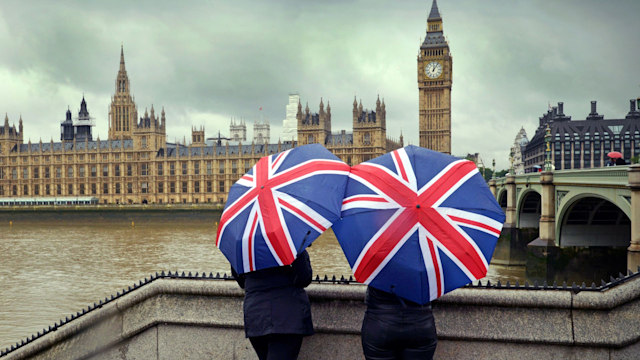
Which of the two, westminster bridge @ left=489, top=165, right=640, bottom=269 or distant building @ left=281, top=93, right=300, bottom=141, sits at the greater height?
distant building @ left=281, top=93, right=300, bottom=141

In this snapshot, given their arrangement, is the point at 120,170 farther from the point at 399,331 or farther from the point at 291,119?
the point at 399,331

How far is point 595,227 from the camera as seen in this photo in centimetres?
2133

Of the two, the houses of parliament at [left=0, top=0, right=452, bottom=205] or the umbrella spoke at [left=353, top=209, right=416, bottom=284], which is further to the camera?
the houses of parliament at [left=0, top=0, right=452, bottom=205]

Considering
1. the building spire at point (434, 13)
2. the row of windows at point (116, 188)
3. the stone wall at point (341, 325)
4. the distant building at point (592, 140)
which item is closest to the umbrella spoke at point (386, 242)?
the stone wall at point (341, 325)

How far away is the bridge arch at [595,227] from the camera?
68.5ft

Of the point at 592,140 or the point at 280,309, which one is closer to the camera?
the point at 280,309

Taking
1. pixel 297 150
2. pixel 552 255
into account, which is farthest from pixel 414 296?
pixel 552 255

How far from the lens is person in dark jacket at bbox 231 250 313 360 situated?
3734 mm

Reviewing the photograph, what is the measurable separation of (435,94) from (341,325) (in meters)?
74.4

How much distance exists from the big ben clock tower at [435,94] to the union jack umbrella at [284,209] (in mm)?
72588

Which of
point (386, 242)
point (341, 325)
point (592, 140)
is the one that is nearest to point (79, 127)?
point (592, 140)

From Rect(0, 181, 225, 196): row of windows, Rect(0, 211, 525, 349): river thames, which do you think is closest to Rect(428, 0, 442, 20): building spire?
Rect(0, 181, 225, 196): row of windows

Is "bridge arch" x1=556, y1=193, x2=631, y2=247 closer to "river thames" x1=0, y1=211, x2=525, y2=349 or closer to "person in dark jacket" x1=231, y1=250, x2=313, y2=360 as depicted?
"river thames" x1=0, y1=211, x2=525, y2=349

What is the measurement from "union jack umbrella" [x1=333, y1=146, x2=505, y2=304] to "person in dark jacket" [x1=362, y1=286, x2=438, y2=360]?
0.36 ft
